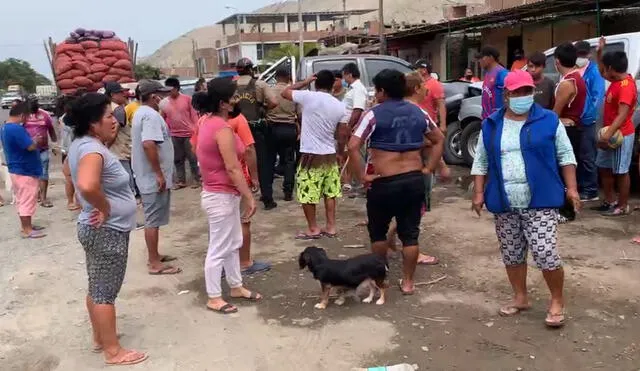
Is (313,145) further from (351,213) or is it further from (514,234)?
(514,234)

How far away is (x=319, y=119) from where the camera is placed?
6.24 meters

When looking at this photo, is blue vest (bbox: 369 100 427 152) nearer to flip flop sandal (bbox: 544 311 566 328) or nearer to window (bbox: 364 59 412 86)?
flip flop sandal (bbox: 544 311 566 328)

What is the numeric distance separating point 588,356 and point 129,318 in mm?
3113

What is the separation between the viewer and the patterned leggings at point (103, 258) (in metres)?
3.71

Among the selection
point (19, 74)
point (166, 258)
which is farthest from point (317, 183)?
point (19, 74)

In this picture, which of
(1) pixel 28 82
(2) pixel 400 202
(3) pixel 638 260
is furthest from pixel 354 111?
(1) pixel 28 82

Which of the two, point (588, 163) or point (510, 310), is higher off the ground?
point (588, 163)

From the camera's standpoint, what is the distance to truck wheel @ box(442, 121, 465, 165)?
32.0 feet

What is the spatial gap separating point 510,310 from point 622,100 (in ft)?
9.92

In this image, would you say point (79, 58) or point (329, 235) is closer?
point (329, 235)

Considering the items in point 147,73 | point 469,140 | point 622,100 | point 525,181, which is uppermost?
point 147,73

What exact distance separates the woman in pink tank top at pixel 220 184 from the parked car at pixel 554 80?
464 centimetres

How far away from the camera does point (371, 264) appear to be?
4.56 metres

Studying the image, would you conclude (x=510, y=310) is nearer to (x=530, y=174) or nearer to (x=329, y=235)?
(x=530, y=174)
